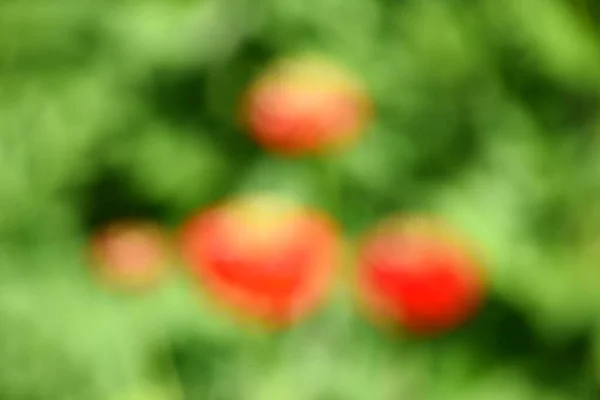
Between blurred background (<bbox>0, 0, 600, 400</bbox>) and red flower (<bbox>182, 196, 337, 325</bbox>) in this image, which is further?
blurred background (<bbox>0, 0, 600, 400</bbox>)

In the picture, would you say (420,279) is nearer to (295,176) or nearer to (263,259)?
(263,259)

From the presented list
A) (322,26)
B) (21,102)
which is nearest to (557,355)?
(322,26)

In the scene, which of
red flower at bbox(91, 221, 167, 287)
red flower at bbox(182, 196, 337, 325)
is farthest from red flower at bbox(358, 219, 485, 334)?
red flower at bbox(91, 221, 167, 287)

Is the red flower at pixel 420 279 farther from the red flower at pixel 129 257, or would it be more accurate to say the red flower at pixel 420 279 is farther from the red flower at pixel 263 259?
the red flower at pixel 129 257

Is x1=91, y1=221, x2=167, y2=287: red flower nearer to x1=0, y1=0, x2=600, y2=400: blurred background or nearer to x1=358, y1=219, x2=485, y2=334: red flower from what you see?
x1=0, y1=0, x2=600, y2=400: blurred background

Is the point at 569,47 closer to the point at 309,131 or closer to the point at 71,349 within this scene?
the point at 309,131

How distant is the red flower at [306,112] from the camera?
2.41 feet

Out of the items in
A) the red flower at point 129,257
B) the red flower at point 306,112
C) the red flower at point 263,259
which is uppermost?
the red flower at point 306,112

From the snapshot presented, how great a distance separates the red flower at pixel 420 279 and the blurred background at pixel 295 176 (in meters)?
0.08

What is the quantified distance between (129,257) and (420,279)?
19 cm

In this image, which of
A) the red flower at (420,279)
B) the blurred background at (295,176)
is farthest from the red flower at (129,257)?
the red flower at (420,279)

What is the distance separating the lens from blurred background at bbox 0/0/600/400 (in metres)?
0.75

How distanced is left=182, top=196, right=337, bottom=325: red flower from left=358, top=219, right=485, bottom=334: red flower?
4cm

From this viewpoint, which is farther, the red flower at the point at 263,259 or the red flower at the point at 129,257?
the red flower at the point at 129,257
